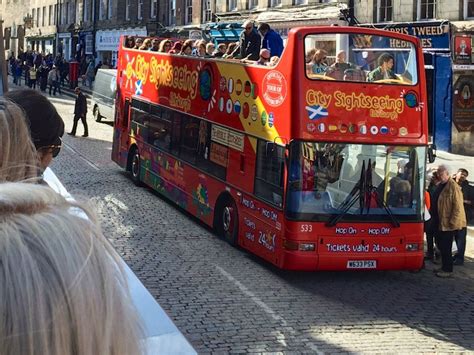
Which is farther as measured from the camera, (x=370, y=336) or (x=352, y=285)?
(x=352, y=285)

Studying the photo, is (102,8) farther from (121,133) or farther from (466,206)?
(466,206)

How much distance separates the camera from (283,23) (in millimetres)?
27766

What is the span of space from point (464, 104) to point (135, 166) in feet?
37.7

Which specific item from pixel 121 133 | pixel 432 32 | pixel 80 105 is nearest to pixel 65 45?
pixel 80 105

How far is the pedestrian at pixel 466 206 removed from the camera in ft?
35.6

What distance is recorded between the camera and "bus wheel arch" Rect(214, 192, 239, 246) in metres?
11.1

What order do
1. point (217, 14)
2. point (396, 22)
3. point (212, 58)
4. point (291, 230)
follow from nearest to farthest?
point (291, 230) → point (212, 58) → point (396, 22) → point (217, 14)

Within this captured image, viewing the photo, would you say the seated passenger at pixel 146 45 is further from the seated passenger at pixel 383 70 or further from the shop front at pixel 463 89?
the shop front at pixel 463 89

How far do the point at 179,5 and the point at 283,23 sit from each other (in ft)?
40.1

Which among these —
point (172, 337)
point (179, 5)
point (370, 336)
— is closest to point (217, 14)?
point (179, 5)

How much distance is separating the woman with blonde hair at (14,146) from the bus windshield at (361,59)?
25.4 feet

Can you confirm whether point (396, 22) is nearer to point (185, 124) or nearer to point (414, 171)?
point (185, 124)

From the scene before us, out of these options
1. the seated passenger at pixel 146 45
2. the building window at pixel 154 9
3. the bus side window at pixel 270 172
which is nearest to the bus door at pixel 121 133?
the seated passenger at pixel 146 45

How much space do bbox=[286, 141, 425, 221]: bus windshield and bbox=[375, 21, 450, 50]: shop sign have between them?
535 inches
